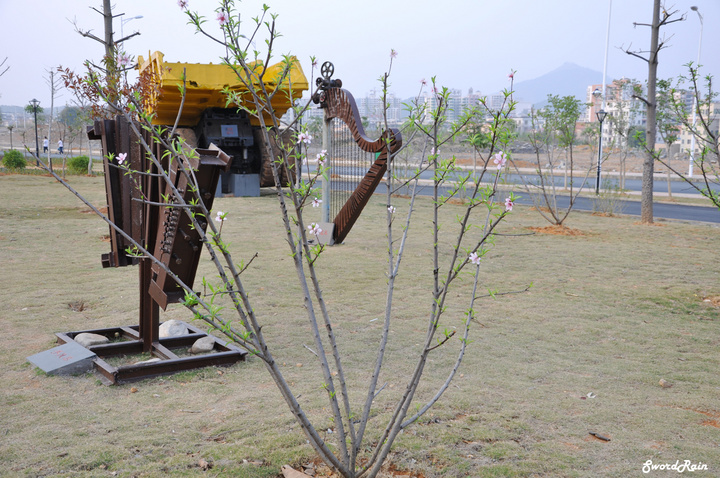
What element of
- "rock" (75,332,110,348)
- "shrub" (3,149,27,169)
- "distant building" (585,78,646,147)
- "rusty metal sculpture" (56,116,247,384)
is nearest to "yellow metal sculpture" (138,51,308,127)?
"distant building" (585,78,646,147)

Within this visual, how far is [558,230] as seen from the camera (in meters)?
10.3

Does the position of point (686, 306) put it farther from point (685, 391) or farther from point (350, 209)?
point (350, 209)

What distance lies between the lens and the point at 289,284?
6.09m

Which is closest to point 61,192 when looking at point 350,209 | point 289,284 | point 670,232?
point 350,209

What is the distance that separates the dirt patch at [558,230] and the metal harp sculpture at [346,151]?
134 inches

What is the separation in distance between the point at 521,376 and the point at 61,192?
1416 centimetres

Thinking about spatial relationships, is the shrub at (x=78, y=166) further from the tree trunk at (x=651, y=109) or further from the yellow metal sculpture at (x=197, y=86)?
the tree trunk at (x=651, y=109)

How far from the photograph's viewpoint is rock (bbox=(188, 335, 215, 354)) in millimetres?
4184

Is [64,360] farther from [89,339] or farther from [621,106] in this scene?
[621,106]

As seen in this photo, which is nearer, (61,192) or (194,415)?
(194,415)

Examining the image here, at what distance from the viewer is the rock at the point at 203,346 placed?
4.18 metres

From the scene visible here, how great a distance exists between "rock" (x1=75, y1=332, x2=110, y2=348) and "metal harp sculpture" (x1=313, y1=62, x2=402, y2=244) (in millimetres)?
3546

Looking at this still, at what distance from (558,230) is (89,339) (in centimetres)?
810

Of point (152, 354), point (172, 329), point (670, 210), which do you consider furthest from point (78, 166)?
point (152, 354)
